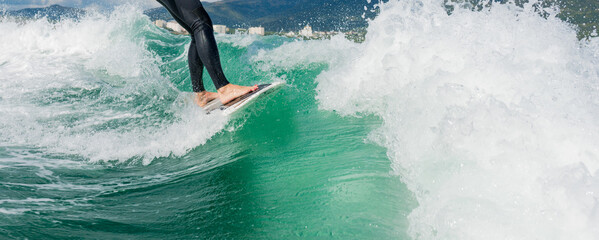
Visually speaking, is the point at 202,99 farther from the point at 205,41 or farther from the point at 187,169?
the point at 187,169

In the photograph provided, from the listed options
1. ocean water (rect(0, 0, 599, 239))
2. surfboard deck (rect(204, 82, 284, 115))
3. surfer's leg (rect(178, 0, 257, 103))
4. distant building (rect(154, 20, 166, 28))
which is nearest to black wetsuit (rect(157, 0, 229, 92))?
surfer's leg (rect(178, 0, 257, 103))


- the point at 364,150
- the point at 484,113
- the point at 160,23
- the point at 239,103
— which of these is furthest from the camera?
the point at 160,23

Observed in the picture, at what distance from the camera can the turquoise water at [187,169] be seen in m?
2.10

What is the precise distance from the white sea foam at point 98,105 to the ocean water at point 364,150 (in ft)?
0.10

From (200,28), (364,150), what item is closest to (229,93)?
(200,28)

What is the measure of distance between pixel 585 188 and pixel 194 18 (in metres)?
3.15

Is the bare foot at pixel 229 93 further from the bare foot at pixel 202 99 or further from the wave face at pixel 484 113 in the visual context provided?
the wave face at pixel 484 113

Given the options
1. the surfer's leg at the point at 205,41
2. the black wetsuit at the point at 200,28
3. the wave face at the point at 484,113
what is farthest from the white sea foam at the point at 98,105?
the wave face at the point at 484,113

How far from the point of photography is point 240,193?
2.57 metres

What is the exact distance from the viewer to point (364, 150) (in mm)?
2900

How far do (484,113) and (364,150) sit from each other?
2.92ft

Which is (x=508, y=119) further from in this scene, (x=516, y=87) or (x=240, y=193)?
(x=240, y=193)

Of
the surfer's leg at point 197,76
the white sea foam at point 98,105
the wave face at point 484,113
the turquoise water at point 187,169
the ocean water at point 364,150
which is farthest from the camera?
the surfer's leg at point 197,76

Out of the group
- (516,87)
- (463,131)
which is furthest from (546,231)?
(516,87)
